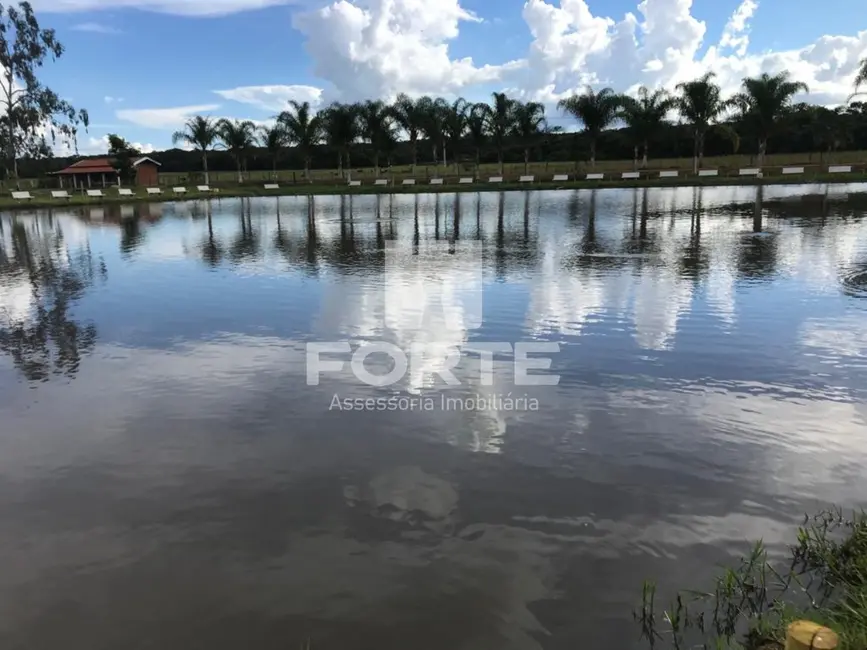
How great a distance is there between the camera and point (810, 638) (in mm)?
2195

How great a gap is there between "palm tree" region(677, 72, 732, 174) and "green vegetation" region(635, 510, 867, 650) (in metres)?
47.3

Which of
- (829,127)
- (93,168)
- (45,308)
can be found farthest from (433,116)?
(45,308)

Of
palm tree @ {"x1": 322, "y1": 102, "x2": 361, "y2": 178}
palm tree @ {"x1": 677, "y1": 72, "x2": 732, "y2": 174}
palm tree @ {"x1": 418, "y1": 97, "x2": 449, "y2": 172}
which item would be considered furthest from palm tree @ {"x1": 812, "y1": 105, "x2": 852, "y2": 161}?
palm tree @ {"x1": 322, "y1": 102, "x2": 361, "y2": 178}

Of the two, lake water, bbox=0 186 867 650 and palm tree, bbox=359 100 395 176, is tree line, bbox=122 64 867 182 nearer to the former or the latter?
palm tree, bbox=359 100 395 176

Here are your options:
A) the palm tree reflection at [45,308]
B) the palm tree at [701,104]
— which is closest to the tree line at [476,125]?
the palm tree at [701,104]

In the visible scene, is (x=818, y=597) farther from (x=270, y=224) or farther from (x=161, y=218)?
(x=161, y=218)

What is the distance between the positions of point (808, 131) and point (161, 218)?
5238 cm

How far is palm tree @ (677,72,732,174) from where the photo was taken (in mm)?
45188

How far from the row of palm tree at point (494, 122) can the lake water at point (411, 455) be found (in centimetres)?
3881

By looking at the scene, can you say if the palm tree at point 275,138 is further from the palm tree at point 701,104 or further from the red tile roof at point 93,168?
the palm tree at point 701,104

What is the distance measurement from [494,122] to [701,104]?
1472cm

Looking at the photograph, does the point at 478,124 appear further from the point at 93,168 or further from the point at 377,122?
the point at 93,168

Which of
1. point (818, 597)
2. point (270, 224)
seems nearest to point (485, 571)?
point (818, 597)

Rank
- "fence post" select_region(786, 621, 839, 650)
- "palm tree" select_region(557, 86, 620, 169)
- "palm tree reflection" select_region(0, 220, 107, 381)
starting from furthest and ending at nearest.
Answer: "palm tree" select_region(557, 86, 620, 169) → "palm tree reflection" select_region(0, 220, 107, 381) → "fence post" select_region(786, 621, 839, 650)
